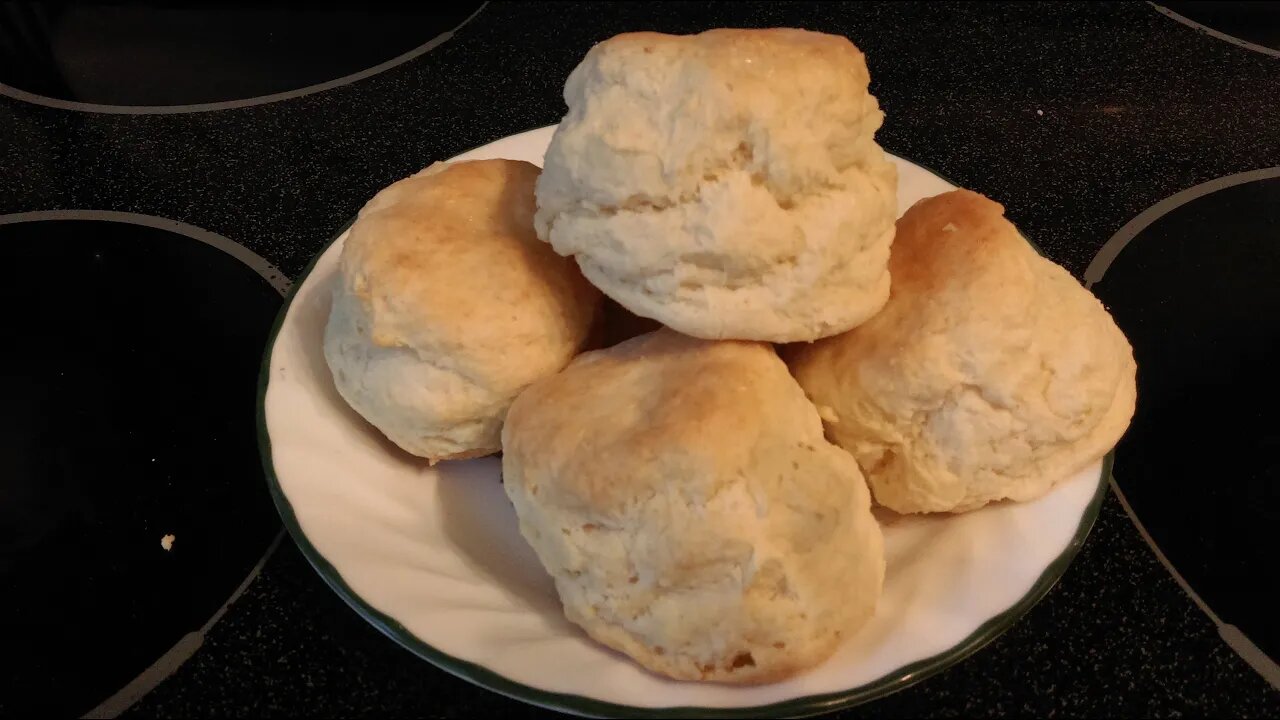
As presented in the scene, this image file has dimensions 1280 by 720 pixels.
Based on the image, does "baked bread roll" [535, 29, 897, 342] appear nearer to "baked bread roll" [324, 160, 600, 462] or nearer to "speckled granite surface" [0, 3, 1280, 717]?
"baked bread roll" [324, 160, 600, 462]

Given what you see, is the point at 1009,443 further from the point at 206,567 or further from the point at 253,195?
the point at 253,195

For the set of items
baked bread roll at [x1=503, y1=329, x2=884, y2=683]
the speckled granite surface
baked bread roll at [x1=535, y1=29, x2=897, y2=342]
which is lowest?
the speckled granite surface

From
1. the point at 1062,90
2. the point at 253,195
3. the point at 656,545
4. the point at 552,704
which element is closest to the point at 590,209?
the point at 656,545

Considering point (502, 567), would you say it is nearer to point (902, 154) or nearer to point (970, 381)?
point (970, 381)

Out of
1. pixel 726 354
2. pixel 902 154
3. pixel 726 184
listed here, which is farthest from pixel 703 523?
pixel 902 154

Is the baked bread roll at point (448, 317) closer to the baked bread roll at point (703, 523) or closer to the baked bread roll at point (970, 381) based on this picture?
the baked bread roll at point (703, 523)

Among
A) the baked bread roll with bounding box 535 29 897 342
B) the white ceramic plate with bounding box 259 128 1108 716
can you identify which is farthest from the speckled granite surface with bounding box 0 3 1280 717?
the baked bread roll with bounding box 535 29 897 342

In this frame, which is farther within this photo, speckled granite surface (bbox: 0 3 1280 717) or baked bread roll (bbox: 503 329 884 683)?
speckled granite surface (bbox: 0 3 1280 717)
